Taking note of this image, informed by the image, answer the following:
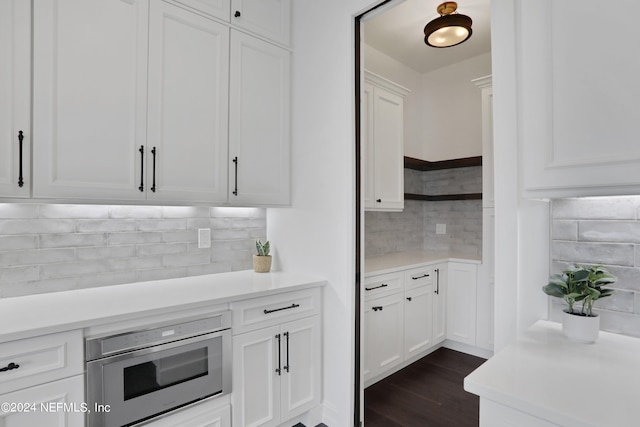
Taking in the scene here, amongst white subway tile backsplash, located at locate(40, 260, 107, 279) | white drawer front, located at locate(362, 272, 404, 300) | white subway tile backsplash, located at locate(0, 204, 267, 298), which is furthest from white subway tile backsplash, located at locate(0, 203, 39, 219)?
white drawer front, located at locate(362, 272, 404, 300)

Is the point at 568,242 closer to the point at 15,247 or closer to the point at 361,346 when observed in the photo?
the point at 361,346

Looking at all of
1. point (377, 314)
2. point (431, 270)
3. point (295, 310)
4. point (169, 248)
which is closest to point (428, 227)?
point (431, 270)

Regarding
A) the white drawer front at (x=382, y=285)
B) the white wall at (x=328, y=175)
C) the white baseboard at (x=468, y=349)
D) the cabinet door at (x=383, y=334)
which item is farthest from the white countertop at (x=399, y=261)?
the white baseboard at (x=468, y=349)

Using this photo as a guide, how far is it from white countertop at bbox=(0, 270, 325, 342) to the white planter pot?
131cm

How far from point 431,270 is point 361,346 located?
1.28 meters

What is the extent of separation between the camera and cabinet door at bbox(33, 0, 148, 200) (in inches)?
59.9

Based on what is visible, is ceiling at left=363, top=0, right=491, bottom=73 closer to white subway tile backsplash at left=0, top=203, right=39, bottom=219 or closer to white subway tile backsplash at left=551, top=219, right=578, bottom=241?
white subway tile backsplash at left=551, top=219, right=578, bottom=241

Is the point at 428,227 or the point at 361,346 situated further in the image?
the point at 428,227

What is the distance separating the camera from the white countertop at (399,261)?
2617 millimetres

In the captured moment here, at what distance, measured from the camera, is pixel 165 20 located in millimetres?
1853

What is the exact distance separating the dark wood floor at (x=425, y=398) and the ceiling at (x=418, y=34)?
258 cm

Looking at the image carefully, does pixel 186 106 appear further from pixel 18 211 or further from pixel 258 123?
pixel 18 211

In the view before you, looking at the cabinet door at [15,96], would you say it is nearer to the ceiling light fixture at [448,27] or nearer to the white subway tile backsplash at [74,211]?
the white subway tile backsplash at [74,211]

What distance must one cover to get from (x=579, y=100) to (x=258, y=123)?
1743 millimetres
